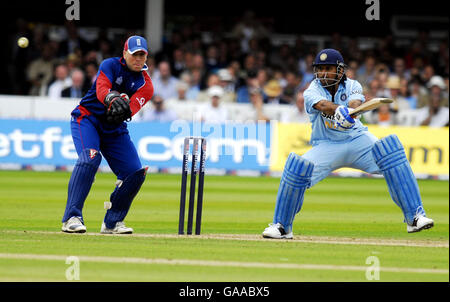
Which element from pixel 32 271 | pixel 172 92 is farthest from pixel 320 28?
pixel 32 271

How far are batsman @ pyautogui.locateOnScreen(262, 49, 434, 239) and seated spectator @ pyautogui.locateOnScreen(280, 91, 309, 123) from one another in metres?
9.14

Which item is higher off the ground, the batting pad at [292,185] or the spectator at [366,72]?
the spectator at [366,72]

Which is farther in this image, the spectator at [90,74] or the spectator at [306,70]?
the spectator at [306,70]

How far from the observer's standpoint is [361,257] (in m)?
8.06

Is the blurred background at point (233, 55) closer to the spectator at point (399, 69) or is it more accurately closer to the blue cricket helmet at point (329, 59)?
the spectator at point (399, 69)

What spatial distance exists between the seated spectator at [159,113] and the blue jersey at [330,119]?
9254 millimetres

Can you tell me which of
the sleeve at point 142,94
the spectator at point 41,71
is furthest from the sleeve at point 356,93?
the spectator at point 41,71

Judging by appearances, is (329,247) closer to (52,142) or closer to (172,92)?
(52,142)

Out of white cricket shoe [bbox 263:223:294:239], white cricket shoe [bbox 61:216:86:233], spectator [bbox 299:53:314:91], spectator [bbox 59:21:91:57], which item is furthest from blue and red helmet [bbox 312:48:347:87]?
spectator [bbox 59:21:91:57]

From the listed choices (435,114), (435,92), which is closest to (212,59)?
(435,92)

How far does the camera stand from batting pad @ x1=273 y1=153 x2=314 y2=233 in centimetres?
906

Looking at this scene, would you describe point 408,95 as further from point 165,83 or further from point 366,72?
point 165,83

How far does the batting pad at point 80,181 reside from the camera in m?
8.91

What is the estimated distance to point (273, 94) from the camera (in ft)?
65.6
